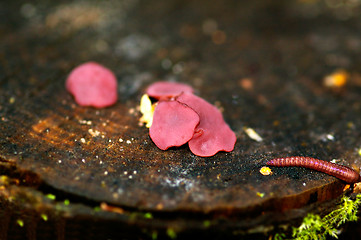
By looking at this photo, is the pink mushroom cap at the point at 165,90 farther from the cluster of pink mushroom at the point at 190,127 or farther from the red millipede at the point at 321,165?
the red millipede at the point at 321,165

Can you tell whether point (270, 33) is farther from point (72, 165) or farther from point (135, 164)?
point (72, 165)

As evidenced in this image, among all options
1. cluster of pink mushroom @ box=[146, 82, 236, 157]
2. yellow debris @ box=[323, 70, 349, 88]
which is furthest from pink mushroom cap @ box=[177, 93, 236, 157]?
yellow debris @ box=[323, 70, 349, 88]

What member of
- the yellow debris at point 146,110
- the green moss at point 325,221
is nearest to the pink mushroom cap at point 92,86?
the yellow debris at point 146,110

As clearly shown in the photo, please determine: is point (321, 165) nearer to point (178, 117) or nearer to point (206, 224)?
point (206, 224)

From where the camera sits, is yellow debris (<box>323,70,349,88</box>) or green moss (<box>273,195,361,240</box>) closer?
green moss (<box>273,195,361,240</box>)

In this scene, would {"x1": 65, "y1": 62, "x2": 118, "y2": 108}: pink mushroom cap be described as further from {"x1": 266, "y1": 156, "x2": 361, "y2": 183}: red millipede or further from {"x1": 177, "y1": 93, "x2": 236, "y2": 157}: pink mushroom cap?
{"x1": 266, "y1": 156, "x2": 361, "y2": 183}: red millipede

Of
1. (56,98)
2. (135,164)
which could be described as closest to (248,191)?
(135,164)

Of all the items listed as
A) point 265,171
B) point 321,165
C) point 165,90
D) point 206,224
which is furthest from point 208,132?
point 321,165
